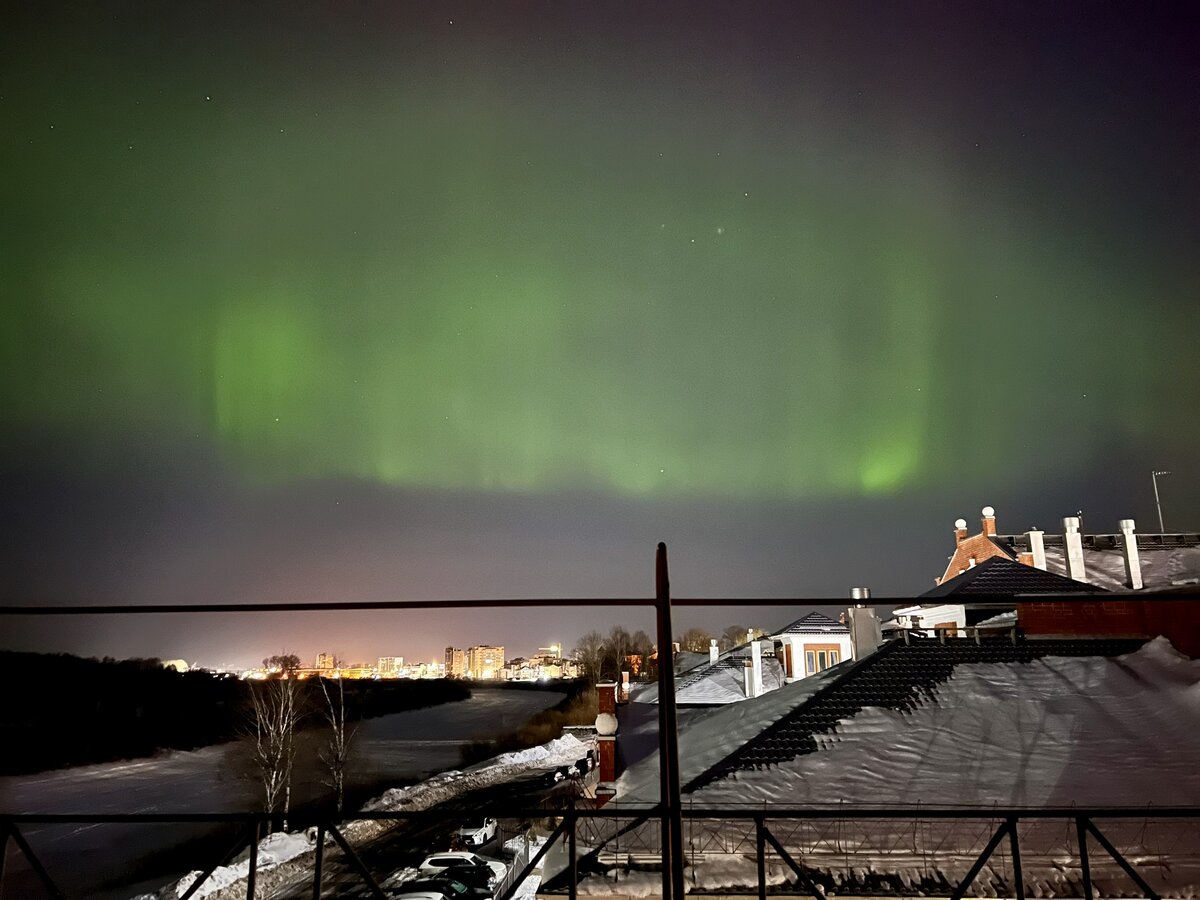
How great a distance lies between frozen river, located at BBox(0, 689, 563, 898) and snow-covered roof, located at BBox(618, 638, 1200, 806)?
74.6 feet

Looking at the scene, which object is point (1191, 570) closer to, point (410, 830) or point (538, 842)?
point (538, 842)

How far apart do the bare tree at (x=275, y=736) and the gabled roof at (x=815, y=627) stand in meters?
22.1

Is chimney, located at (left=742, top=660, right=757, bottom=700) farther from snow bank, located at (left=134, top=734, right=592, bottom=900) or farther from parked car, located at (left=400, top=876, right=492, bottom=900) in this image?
parked car, located at (left=400, top=876, right=492, bottom=900)

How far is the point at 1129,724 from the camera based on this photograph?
11.3m

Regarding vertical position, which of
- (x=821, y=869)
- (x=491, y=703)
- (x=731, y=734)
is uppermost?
(x=731, y=734)

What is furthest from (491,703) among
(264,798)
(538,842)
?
(538,842)

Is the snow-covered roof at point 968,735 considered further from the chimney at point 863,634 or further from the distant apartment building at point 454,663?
the distant apartment building at point 454,663

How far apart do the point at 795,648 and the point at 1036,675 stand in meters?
18.6

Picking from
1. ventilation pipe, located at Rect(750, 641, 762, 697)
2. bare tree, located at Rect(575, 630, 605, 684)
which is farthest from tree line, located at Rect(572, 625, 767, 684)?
ventilation pipe, located at Rect(750, 641, 762, 697)

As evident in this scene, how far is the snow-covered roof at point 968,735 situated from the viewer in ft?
33.1

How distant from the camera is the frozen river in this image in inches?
1019

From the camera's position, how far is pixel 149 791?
36469 millimetres

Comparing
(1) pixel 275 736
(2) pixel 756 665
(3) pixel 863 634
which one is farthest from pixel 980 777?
(1) pixel 275 736

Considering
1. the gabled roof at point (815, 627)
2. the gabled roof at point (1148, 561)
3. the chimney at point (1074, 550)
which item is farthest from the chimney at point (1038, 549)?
the gabled roof at point (815, 627)
